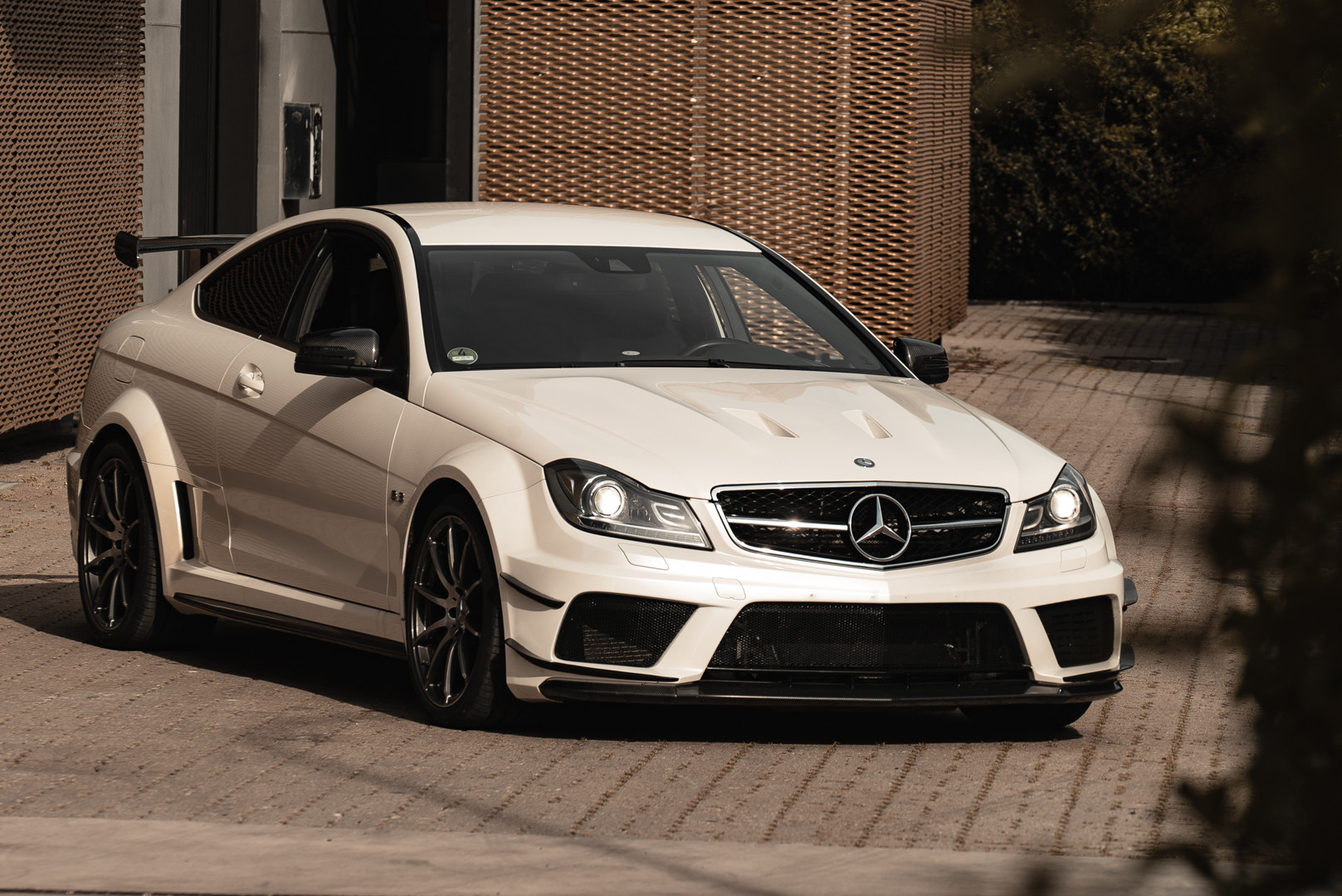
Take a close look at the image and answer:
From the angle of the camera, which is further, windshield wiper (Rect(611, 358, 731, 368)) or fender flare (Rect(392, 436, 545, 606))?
windshield wiper (Rect(611, 358, 731, 368))

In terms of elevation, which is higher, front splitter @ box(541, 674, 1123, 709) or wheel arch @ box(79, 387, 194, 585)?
wheel arch @ box(79, 387, 194, 585)

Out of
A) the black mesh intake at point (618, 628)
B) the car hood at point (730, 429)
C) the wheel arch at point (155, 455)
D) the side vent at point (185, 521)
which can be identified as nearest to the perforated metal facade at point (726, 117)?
the wheel arch at point (155, 455)

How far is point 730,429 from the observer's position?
6.09 m

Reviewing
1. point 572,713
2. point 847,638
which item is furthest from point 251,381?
point 847,638

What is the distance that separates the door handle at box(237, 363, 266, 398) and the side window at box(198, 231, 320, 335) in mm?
178

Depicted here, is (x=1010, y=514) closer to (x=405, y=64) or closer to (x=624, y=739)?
(x=624, y=739)

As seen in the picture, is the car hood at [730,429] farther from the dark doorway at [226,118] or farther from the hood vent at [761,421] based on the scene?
the dark doorway at [226,118]

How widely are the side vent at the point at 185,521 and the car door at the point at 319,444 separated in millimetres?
280

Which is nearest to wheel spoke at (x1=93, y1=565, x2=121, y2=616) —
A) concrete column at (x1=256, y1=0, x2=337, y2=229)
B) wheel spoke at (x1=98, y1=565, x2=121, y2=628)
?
wheel spoke at (x1=98, y1=565, x2=121, y2=628)

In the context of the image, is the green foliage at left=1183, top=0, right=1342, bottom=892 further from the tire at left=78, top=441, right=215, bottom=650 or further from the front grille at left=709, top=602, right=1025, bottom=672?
the tire at left=78, top=441, right=215, bottom=650

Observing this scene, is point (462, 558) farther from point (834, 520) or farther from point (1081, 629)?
point (1081, 629)

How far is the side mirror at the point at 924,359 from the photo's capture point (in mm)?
A: 7414

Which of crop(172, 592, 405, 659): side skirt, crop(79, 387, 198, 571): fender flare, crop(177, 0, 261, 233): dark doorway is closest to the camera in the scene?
crop(172, 592, 405, 659): side skirt

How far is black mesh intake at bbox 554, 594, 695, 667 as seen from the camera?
227 inches
